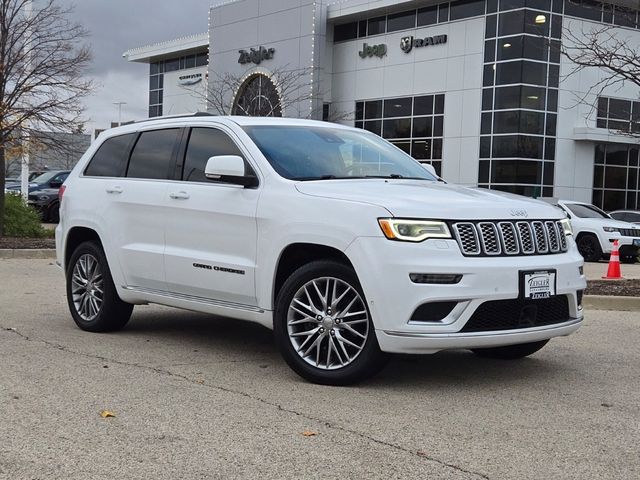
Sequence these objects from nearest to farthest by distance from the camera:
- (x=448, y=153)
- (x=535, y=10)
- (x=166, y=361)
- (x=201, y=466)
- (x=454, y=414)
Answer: (x=201, y=466) < (x=454, y=414) < (x=166, y=361) < (x=535, y=10) < (x=448, y=153)

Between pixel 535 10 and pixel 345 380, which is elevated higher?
pixel 535 10

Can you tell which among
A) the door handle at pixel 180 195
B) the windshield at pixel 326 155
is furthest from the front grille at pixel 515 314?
the door handle at pixel 180 195

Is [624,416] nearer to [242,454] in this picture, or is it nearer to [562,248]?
[562,248]

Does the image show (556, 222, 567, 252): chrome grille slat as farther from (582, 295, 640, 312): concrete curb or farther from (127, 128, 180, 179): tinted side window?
(582, 295, 640, 312): concrete curb

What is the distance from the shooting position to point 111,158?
770 cm

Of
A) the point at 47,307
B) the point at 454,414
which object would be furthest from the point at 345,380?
the point at 47,307

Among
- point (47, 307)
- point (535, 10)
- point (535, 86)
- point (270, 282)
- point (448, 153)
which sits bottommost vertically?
point (47, 307)

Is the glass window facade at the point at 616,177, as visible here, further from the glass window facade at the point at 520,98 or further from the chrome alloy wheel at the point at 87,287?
the chrome alloy wheel at the point at 87,287

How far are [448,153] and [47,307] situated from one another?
3058cm

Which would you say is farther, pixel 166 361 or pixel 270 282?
pixel 166 361

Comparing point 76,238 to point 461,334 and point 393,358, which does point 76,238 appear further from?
point 461,334

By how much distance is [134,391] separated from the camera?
5.29 meters

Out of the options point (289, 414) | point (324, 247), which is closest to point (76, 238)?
point (324, 247)

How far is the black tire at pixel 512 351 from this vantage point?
6426 mm
